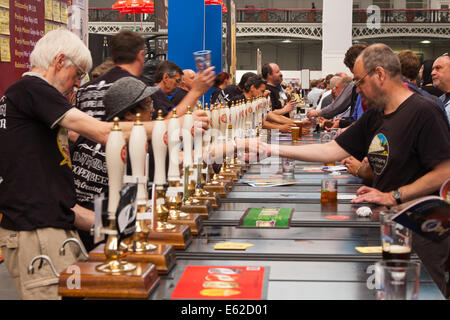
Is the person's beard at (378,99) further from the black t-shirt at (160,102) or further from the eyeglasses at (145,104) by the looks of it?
the black t-shirt at (160,102)

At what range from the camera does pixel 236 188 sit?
2.97 meters

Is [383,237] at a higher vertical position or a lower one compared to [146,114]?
lower

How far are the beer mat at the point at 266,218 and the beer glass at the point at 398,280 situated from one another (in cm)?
83

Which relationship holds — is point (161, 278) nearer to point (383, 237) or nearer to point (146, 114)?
point (383, 237)

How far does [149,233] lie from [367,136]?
1.59 meters

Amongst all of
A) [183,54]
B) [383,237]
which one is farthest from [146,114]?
[183,54]

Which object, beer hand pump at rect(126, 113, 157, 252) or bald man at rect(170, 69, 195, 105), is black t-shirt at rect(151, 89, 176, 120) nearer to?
bald man at rect(170, 69, 195, 105)

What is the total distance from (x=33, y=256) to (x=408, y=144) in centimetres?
159

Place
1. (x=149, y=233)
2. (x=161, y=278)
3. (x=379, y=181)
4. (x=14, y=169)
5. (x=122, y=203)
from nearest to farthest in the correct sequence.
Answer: (x=122, y=203)
(x=161, y=278)
(x=149, y=233)
(x=14, y=169)
(x=379, y=181)

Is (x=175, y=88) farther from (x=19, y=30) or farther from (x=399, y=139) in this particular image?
(x=399, y=139)

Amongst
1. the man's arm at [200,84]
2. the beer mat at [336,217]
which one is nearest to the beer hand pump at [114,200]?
the man's arm at [200,84]

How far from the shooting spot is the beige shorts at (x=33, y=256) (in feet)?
6.35

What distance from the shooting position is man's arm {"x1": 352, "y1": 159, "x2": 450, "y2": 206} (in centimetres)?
246
